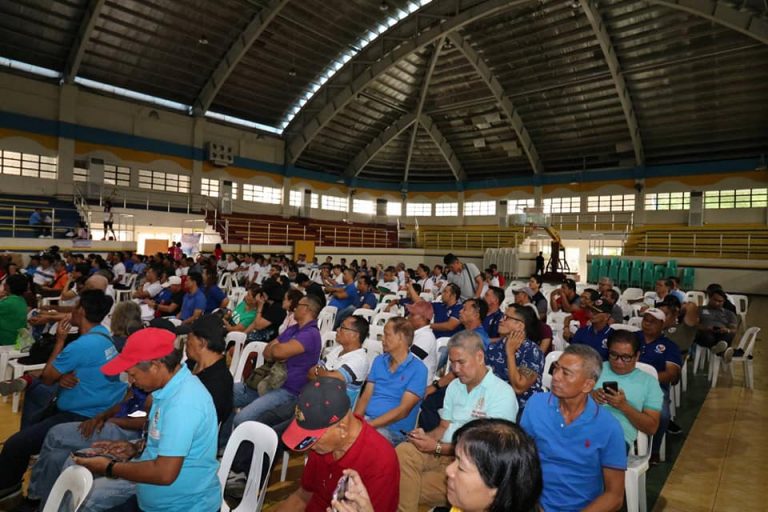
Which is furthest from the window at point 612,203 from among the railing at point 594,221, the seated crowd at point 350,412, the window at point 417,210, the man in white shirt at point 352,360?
the man in white shirt at point 352,360

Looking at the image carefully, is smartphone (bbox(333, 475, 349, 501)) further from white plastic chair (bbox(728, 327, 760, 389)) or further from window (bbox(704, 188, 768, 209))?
window (bbox(704, 188, 768, 209))

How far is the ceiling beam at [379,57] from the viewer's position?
1805 cm

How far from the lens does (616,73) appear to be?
754 inches

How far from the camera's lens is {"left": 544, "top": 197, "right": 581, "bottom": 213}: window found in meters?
27.1

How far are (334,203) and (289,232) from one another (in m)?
7.23

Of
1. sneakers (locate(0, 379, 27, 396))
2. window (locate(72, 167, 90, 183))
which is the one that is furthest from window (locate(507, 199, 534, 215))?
sneakers (locate(0, 379, 27, 396))

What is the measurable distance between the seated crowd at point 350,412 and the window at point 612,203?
23.6 m

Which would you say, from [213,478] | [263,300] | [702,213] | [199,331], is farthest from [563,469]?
[702,213]

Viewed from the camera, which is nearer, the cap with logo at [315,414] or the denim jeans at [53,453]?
the cap with logo at [315,414]

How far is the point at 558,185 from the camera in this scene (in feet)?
89.4

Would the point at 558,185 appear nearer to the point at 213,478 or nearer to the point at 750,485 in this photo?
the point at 750,485

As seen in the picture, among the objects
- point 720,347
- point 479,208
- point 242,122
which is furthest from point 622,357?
point 479,208

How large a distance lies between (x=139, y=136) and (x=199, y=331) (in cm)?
2174

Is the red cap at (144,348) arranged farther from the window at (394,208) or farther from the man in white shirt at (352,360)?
the window at (394,208)
